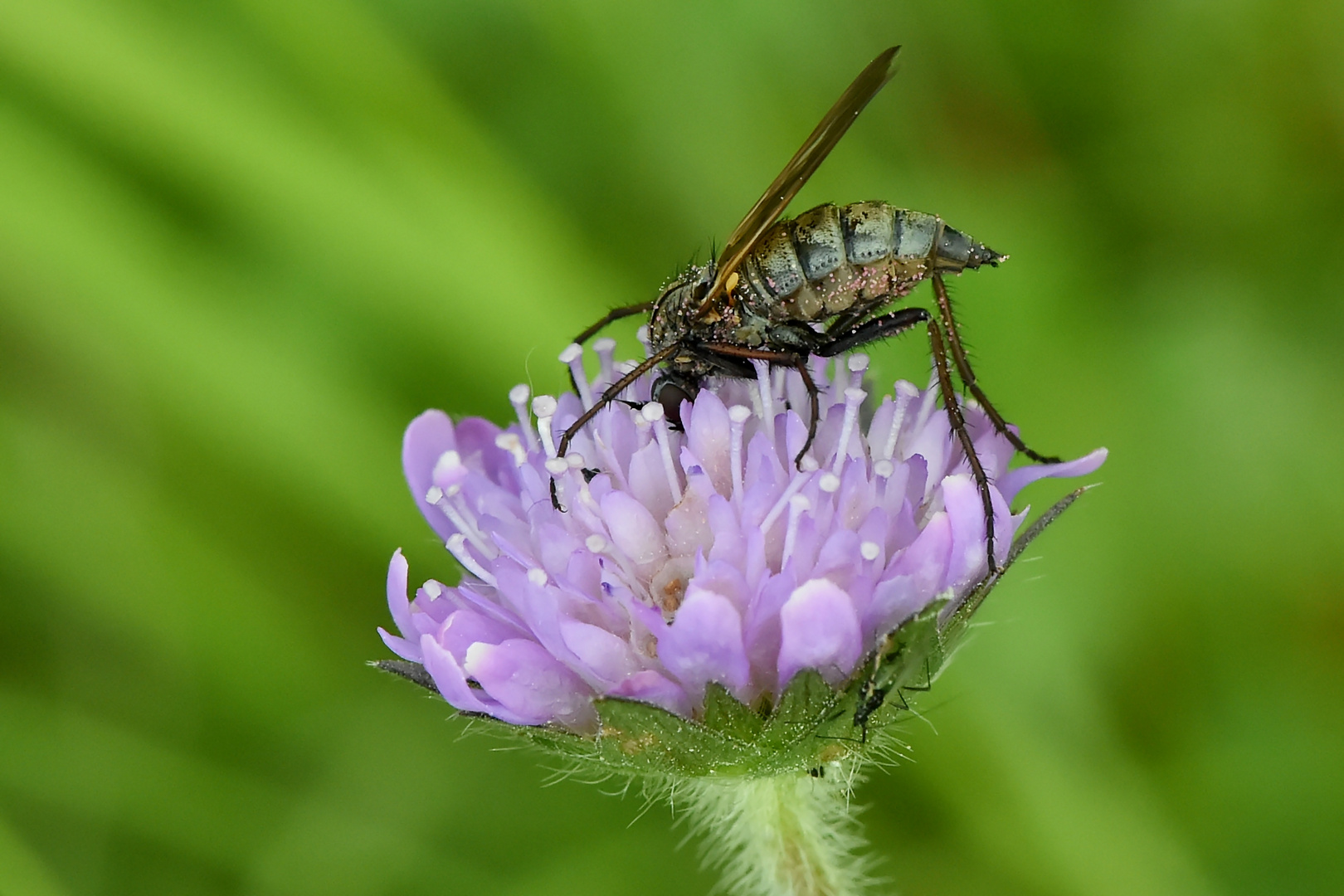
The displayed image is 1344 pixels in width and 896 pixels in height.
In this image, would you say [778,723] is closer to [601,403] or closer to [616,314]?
[601,403]

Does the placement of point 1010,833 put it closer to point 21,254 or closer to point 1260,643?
point 1260,643

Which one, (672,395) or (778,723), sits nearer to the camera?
(778,723)

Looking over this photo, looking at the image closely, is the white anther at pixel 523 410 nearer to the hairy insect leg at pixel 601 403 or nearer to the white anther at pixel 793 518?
the hairy insect leg at pixel 601 403

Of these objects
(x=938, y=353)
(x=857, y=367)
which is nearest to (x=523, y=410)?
(x=857, y=367)

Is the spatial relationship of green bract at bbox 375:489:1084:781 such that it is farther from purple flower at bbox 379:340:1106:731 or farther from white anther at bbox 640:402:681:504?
white anther at bbox 640:402:681:504

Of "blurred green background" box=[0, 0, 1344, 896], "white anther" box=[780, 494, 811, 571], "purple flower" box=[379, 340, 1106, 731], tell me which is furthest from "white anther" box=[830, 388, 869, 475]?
"blurred green background" box=[0, 0, 1344, 896]

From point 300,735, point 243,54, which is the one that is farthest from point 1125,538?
point 243,54
